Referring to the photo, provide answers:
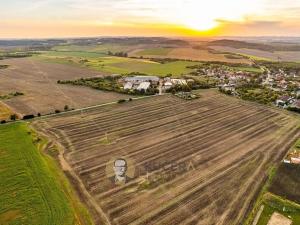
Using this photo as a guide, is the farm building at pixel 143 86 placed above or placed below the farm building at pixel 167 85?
above

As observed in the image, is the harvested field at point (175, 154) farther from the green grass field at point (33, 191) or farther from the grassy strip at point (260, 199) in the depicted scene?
the green grass field at point (33, 191)

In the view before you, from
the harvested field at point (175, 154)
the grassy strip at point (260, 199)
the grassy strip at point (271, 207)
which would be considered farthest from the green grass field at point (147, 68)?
the grassy strip at point (271, 207)

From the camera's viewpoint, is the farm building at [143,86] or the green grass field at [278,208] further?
the farm building at [143,86]

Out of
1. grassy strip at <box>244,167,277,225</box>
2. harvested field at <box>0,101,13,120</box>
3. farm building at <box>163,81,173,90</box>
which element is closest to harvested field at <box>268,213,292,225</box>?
grassy strip at <box>244,167,277,225</box>

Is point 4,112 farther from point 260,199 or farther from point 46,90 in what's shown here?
point 260,199

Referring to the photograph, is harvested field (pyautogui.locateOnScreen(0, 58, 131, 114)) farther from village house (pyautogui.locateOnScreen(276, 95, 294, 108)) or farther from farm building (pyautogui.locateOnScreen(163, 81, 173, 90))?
village house (pyautogui.locateOnScreen(276, 95, 294, 108))

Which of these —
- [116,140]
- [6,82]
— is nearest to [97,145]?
[116,140]

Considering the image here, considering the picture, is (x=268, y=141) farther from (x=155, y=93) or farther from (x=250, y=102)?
(x=155, y=93)
